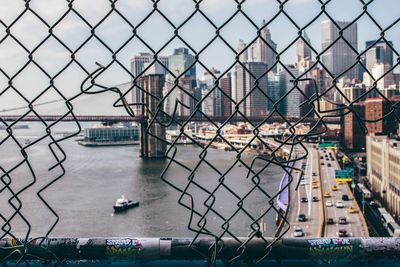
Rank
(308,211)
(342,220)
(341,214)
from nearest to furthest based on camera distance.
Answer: (342,220), (341,214), (308,211)

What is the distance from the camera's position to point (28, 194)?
30.0 feet

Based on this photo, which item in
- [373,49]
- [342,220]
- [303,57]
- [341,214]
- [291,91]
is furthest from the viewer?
[341,214]

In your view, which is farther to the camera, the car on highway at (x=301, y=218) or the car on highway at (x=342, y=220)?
the car on highway at (x=301, y=218)

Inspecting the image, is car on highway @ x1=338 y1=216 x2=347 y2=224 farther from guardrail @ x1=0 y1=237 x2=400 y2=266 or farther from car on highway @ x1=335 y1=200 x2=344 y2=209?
guardrail @ x1=0 y1=237 x2=400 y2=266

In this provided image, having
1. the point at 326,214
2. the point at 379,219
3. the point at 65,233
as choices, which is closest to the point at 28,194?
the point at 65,233

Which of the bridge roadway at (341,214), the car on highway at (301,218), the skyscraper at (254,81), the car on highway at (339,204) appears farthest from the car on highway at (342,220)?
the skyscraper at (254,81)

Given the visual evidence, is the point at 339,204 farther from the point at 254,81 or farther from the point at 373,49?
the point at 254,81

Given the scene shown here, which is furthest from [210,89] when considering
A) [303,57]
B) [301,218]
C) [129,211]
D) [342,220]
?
[129,211]

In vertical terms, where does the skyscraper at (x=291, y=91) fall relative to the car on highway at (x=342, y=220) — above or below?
above

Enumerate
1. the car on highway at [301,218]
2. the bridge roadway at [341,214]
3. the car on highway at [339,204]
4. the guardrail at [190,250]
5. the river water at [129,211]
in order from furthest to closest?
the car on highway at [339,204], the car on highway at [301,218], the river water at [129,211], the bridge roadway at [341,214], the guardrail at [190,250]

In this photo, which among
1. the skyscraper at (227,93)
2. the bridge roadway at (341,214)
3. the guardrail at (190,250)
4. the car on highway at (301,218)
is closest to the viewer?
the guardrail at (190,250)

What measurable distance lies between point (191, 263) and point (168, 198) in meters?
7.90

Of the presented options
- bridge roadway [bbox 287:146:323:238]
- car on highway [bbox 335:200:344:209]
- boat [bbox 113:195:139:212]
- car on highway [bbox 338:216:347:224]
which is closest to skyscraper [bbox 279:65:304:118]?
bridge roadway [bbox 287:146:323:238]

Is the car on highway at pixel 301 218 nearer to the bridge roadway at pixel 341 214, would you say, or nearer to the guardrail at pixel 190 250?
the bridge roadway at pixel 341 214
